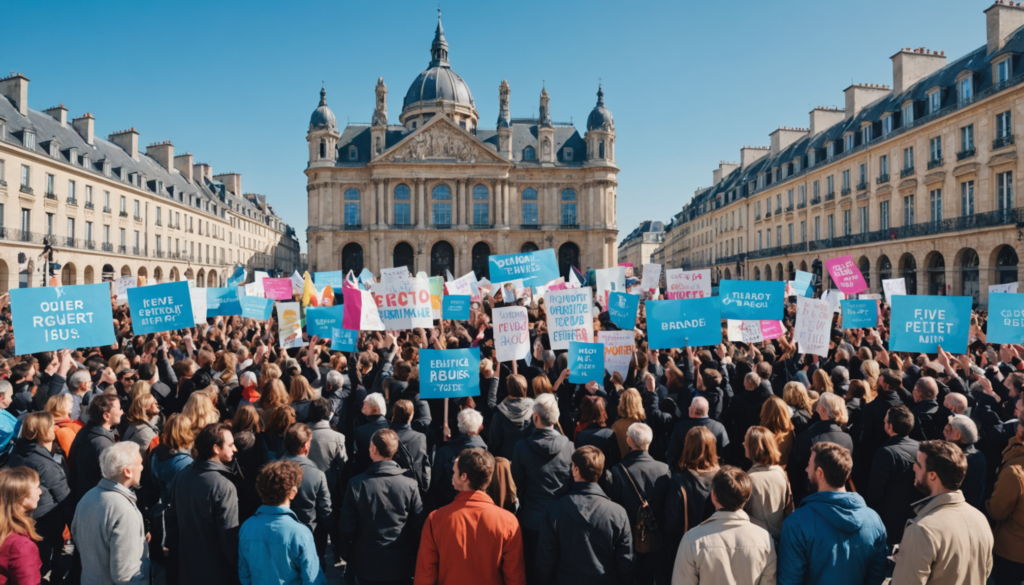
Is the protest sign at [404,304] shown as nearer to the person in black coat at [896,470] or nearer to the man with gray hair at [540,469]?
the man with gray hair at [540,469]

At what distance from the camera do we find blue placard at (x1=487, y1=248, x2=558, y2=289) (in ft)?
40.6

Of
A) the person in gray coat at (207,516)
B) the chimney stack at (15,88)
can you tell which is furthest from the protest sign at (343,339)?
the chimney stack at (15,88)

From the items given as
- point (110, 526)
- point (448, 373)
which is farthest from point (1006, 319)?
point (110, 526)

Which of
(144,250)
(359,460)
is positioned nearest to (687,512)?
(359,460)

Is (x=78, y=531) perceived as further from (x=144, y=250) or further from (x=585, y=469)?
(x=144, y=250)

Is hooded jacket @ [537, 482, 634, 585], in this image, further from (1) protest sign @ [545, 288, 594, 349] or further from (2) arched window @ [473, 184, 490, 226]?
(2) arched window @ [473, 184, 490, 226]

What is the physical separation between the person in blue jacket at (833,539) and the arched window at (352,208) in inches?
2154

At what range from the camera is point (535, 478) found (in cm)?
457

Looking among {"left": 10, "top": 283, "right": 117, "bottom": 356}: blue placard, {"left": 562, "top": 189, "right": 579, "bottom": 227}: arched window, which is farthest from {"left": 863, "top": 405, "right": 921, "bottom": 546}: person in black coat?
{"left": 562, "top": 189, "right": 579, "bottom": 227}: arched window

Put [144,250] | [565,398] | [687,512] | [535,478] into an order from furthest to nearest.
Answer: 1. [144,250]
2. [565,398]
3. [535,478]
4. [687,512]

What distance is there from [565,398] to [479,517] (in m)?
4.44

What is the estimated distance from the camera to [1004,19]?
27.8 meters

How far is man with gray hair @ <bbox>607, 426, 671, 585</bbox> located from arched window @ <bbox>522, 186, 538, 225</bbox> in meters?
53.3

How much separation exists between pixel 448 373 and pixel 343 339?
12.4 feet
